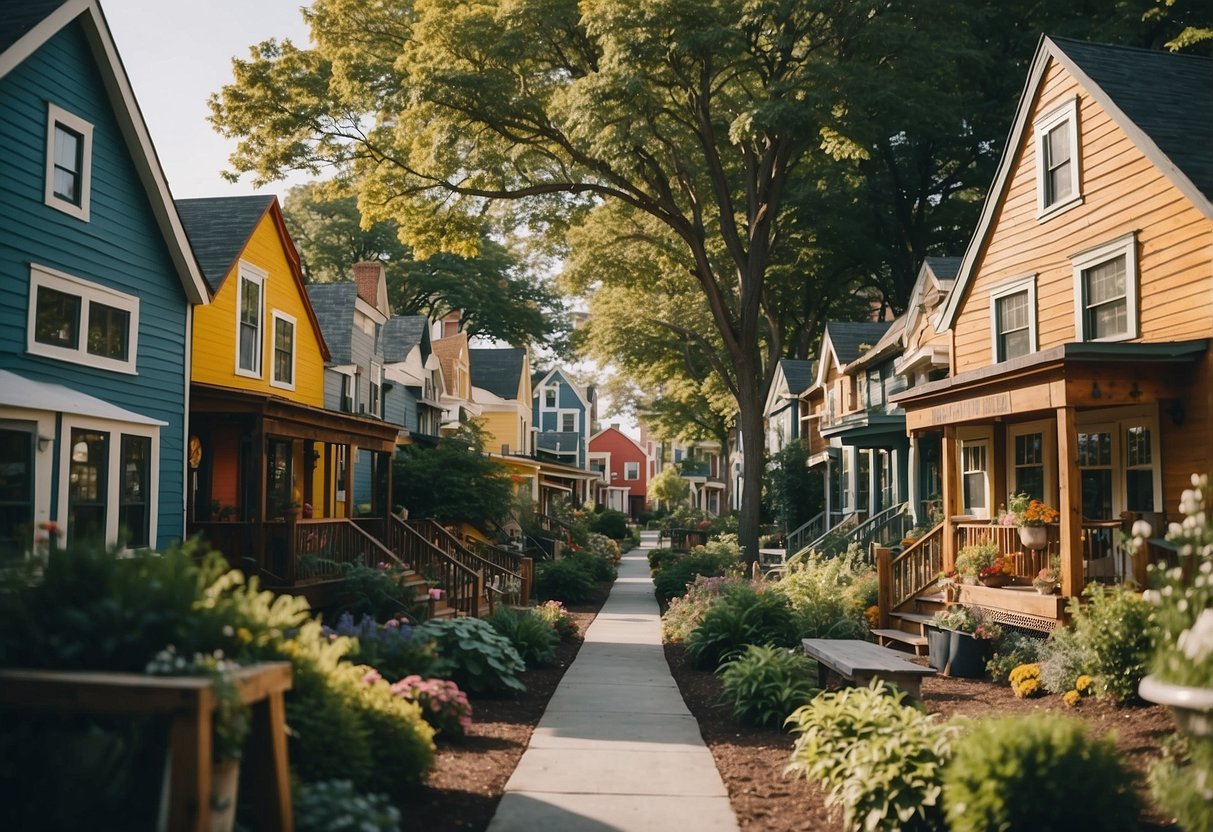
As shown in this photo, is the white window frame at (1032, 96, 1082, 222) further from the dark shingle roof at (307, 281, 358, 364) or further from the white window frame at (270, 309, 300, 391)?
the dark shingle roof at (307, 281, 358, 364)

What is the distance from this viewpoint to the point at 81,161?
41.2 ft

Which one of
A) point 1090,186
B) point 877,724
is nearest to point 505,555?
point 1090,186

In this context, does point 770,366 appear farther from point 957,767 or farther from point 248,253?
point 957,767

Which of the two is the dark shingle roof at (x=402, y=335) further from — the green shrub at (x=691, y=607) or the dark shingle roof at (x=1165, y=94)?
the dark shingle roof at (x=1165, y=94)

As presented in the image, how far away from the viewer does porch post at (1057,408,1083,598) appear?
11.6 metres

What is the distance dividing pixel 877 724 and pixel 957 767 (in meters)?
1.39

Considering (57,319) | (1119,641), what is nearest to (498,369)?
(57,319)

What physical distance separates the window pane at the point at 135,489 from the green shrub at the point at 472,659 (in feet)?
14.8

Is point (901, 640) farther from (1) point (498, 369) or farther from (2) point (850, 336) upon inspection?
(1) point (498, 369)

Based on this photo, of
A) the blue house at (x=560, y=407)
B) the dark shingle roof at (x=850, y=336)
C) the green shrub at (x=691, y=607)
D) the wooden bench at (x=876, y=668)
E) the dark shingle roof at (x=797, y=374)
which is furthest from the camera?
the blue house at (x=560, y=407)

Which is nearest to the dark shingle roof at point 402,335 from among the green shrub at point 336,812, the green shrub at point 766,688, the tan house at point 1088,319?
the tan house at point 1088,319

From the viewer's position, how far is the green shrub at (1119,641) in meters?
9.34

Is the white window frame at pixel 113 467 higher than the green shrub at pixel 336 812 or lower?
higher

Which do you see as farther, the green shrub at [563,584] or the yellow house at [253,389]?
the green shrub at [563,584]
